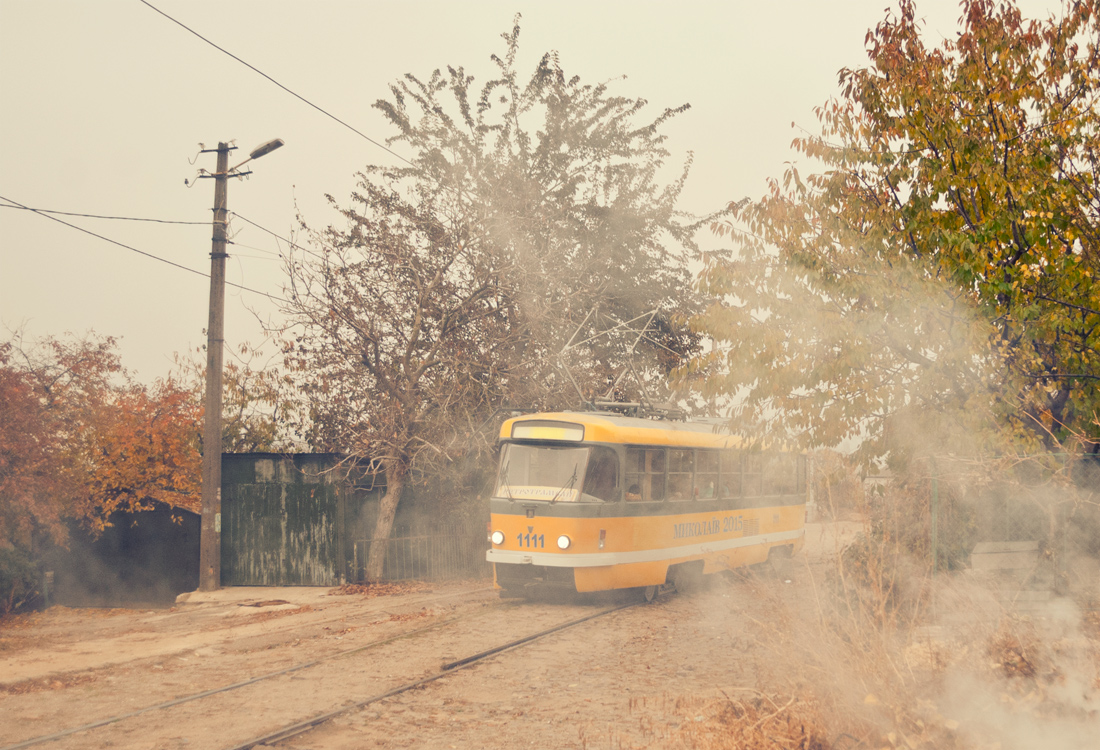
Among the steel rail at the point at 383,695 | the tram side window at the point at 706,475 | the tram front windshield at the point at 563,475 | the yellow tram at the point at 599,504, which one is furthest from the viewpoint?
the tram side window at the point at 706,475

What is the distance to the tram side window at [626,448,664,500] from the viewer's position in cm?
1375

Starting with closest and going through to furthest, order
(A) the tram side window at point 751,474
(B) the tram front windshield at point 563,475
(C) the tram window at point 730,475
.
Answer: (B) the tram front windshield at point 563,475 < (C) the tram window at point 730,475 < (A) the tram side window at point 751,474

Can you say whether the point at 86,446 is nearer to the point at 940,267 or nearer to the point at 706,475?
the point at 706,475

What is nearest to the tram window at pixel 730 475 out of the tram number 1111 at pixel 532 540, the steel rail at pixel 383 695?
the tram number 1111 at pixel 532 540

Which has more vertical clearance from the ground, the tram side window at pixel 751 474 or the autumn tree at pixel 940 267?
the autumn tree at pixel 940 267

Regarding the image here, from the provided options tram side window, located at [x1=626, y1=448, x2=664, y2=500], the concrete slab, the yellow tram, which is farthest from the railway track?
the concrete slab

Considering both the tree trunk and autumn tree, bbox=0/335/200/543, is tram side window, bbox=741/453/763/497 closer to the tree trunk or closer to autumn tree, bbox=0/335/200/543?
the tree trunk

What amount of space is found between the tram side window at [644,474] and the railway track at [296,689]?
6.49 feet

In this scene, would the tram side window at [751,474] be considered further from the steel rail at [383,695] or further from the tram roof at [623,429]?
the steel rail at [383,695]

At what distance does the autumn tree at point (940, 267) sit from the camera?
345 inches

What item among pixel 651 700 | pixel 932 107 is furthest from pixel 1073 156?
pixel 651 700

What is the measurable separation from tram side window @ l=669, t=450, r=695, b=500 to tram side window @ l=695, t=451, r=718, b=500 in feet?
A: 0.69

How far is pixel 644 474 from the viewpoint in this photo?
1410cm

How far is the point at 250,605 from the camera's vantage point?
15477 mm
